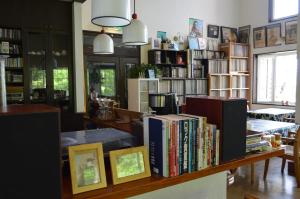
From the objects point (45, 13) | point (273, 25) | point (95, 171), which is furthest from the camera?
point (273, 25)

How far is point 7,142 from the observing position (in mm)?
896

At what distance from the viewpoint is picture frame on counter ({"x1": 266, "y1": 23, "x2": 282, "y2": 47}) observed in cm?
702

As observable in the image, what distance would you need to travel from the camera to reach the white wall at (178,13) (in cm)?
638

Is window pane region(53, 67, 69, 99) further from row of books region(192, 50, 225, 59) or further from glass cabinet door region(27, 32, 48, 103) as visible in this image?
row of books region(192, 50, 225, 59)

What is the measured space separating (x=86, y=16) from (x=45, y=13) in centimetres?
113

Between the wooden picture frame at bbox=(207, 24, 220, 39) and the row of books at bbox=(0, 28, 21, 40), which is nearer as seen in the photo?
the row of books at bbox=(0, 28, 21, 40)

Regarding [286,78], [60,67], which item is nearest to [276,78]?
[286,78]

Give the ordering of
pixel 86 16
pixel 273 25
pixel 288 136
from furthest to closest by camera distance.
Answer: pixel 273 25 < pixel 86 16 < pixel 288 136

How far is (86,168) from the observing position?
113 cm

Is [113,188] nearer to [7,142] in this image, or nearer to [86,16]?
[7,142]

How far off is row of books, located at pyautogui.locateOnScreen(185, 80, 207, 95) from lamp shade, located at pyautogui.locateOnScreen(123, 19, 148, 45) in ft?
13.4

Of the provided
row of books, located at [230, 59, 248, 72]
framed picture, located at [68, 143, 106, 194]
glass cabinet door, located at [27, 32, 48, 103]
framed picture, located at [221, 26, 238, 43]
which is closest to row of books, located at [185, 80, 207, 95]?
row of books, located at [230, 59, 248, 72]

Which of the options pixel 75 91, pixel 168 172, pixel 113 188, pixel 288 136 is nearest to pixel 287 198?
pixel 288 136

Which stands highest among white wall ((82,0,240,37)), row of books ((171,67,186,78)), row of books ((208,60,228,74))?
white wall ((82,0,240,37))
